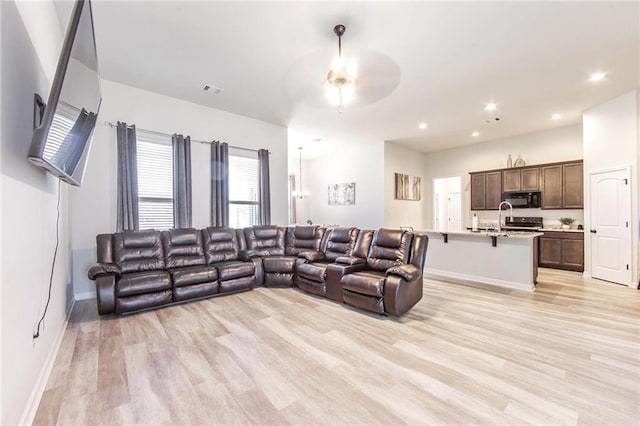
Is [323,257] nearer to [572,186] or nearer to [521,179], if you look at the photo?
[521,179]

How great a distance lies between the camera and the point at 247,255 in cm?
471

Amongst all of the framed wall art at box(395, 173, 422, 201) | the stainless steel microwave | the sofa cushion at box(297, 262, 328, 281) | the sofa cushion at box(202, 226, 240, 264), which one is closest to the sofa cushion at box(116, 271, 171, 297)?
the sofa cushion at box(202, 226, 240, 264)

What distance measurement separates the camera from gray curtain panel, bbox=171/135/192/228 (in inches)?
180

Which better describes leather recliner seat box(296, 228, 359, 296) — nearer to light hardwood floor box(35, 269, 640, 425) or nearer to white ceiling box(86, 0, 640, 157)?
light hardwood floor box(35, 269, 640, 425)

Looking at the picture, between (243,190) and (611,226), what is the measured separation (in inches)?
268

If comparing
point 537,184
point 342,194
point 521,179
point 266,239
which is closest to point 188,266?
point 266,239

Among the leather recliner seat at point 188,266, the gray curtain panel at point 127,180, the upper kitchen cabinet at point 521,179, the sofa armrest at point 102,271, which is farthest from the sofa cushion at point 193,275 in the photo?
the upper kitchen cabinet at point 521,179

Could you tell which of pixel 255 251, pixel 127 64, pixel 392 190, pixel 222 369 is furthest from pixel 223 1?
pixel 392 190

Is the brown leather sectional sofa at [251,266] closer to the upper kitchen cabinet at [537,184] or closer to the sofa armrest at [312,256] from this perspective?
the sofa armrest at [312,256]

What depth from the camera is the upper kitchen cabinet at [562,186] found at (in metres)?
5.84

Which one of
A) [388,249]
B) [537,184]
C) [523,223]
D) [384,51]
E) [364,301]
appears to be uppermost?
[384,51]

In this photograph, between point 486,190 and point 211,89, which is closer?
point 211,89

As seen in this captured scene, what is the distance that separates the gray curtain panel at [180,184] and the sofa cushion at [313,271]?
2111 millimetres

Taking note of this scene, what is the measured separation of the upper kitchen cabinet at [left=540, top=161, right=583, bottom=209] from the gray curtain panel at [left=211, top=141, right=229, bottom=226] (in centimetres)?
709
